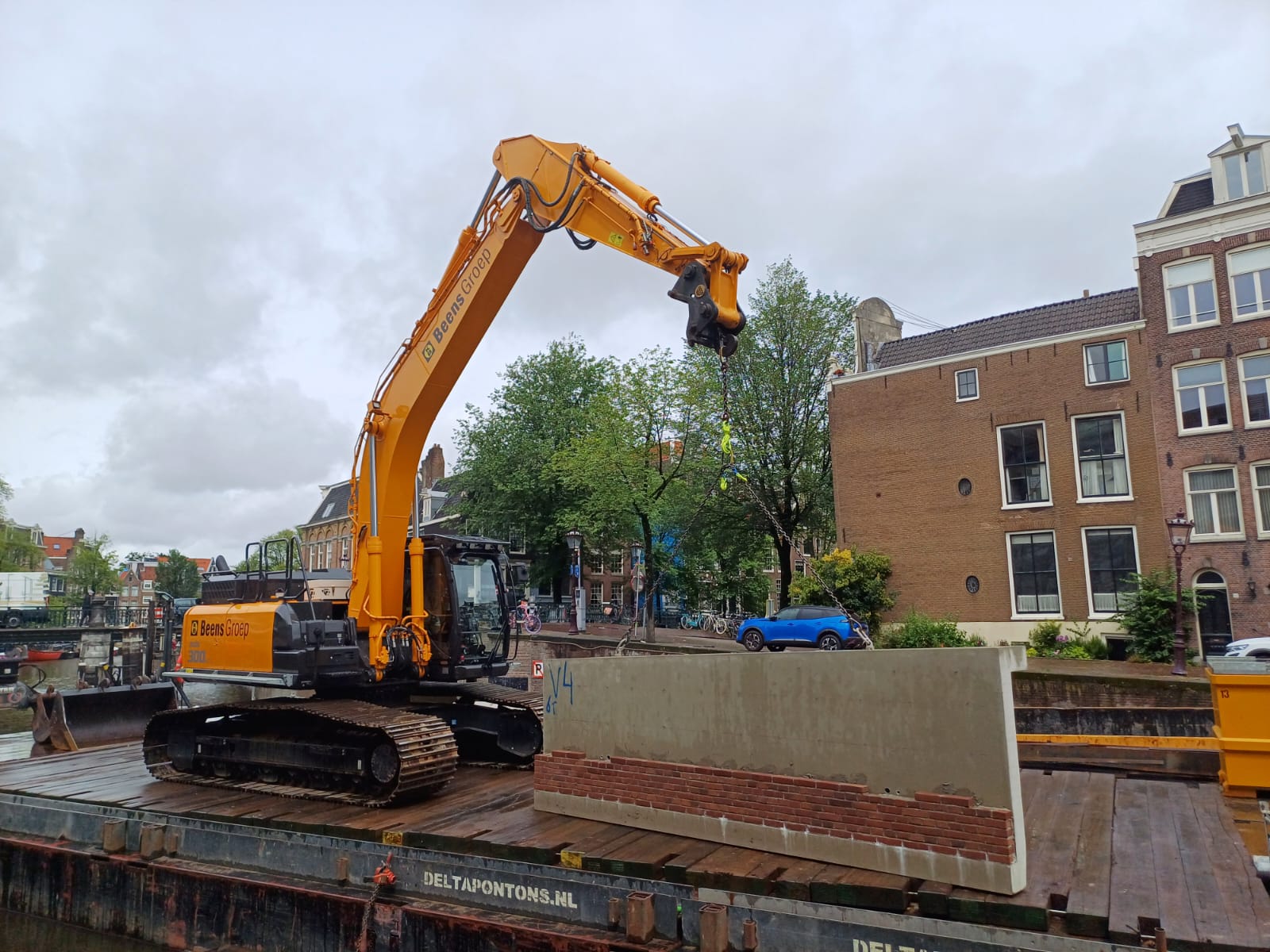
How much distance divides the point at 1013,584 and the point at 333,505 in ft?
174

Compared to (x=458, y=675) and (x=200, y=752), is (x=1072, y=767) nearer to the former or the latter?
(x=458, y=675)

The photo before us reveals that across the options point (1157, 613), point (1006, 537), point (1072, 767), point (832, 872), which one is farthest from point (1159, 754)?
point (1006, 537)

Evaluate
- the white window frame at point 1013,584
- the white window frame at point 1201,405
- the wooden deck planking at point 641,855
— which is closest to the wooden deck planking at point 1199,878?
the wooden deck planking at point 641,855

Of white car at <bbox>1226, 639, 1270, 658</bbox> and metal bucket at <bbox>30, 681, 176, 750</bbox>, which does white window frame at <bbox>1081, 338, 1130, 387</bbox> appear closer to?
white car at <bbox>1226, 639, 1270, 658</bbox>

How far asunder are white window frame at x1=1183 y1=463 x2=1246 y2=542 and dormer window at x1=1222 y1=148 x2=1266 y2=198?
6411 millimetres

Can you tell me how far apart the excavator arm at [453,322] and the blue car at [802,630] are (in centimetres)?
1377

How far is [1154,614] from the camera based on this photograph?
18.8 meters

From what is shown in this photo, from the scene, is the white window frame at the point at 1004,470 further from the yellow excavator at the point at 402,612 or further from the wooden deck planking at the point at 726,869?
the wooden deck planking at the point at 726,869

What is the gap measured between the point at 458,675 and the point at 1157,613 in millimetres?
16899

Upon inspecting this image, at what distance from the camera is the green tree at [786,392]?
1164 inches

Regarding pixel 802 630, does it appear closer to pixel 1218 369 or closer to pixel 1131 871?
pixel 1218 369

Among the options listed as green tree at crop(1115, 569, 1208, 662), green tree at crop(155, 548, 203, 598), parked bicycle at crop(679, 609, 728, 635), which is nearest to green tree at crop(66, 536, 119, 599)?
green tree at crop(155, 548, 203, 598)

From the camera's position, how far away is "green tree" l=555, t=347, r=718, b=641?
27875 mm

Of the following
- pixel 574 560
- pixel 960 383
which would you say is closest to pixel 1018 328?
pixel 960 383
